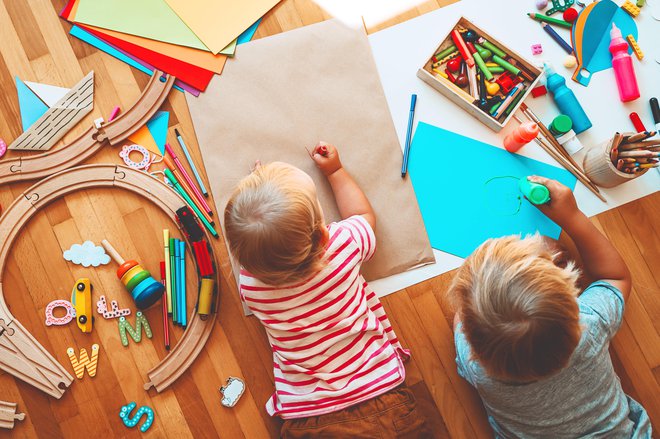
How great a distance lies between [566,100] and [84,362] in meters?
1.12

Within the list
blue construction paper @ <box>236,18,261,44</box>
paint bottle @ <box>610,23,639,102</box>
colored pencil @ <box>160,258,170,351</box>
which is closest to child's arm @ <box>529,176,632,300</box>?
paint bottle @ <box>610,23,639,102</box>

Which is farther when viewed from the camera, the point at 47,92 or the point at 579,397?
the point at 47,92

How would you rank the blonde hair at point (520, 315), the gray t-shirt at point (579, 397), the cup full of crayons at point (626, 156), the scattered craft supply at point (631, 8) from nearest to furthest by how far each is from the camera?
1. the blonde hair at point (520, 315)
2. the gray t-shirt at point (579, 397)
3. the cup full of crayons at point (626, 156)
4. the scattered craft supply at point (631, 8)

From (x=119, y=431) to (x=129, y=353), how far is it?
0.51 ft

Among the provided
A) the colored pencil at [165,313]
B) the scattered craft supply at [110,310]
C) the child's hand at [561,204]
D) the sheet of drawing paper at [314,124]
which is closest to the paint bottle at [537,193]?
the child's hand at [561,204]

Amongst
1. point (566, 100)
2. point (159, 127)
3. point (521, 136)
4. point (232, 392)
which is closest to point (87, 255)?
point (159, 127)

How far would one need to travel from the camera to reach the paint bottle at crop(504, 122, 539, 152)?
893 mm

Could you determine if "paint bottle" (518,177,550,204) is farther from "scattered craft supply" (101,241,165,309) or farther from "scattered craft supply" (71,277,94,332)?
"scattered craft supply" (71,277,94,332)

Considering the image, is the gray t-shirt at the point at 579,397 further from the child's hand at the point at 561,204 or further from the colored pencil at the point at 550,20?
the colored pencil at the point at 550,20

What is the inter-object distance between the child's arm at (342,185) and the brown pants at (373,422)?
330 mm

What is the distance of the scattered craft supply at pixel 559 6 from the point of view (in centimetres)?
97

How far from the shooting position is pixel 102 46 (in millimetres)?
960

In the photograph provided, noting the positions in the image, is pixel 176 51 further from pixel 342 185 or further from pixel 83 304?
pixel 83 304

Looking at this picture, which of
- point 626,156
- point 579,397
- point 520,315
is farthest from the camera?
point 626,156
